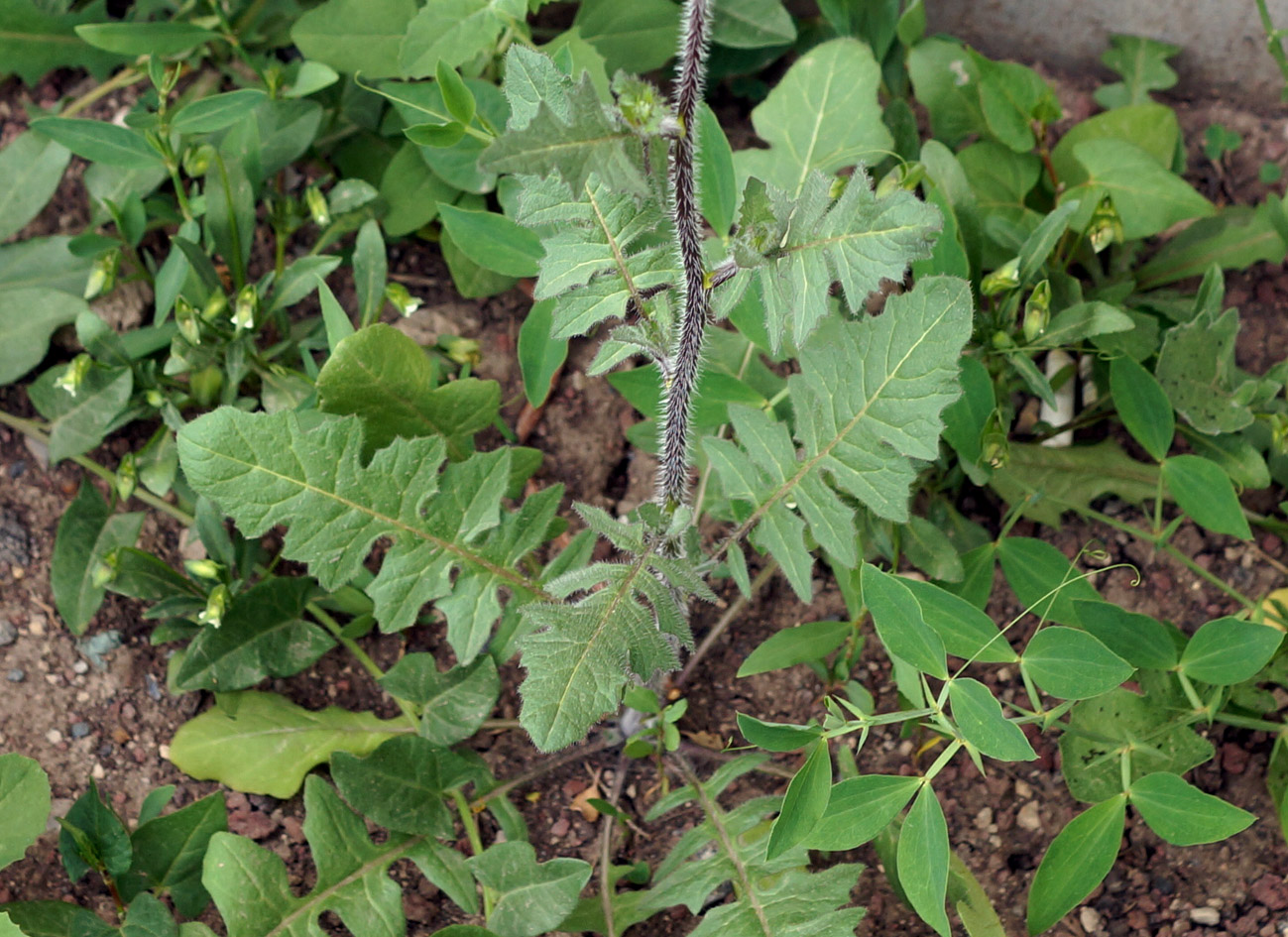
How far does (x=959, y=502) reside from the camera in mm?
2463

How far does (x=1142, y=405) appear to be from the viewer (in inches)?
84.9

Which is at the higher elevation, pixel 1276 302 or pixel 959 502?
pixel 1276 302

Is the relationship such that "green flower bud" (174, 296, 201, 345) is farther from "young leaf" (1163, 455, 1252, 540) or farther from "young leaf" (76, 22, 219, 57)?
"young leaf" (1163, 455, 1252, 540)

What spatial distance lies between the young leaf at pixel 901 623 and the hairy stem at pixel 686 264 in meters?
0.42

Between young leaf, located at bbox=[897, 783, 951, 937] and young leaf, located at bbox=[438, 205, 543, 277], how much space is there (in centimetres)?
120

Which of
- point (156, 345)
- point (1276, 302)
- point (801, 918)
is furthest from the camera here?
point (1276, 302)

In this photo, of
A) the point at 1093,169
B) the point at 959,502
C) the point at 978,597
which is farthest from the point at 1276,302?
the point at 978,597

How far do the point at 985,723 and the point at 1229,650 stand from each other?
0.55 metres

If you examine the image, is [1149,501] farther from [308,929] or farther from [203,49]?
[203,49]

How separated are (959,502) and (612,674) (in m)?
1.07

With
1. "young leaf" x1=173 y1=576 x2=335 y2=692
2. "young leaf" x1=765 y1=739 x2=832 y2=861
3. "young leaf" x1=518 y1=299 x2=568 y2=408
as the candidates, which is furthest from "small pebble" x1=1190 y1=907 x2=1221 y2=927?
"young leaf" x1=173 y1=576 x2=335 y2=692

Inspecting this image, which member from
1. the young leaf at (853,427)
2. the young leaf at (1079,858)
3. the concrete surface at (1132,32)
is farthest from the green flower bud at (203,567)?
the concrete surface at (1132,32)

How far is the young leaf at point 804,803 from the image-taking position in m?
1.64

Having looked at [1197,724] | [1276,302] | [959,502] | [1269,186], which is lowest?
[1197,724]
